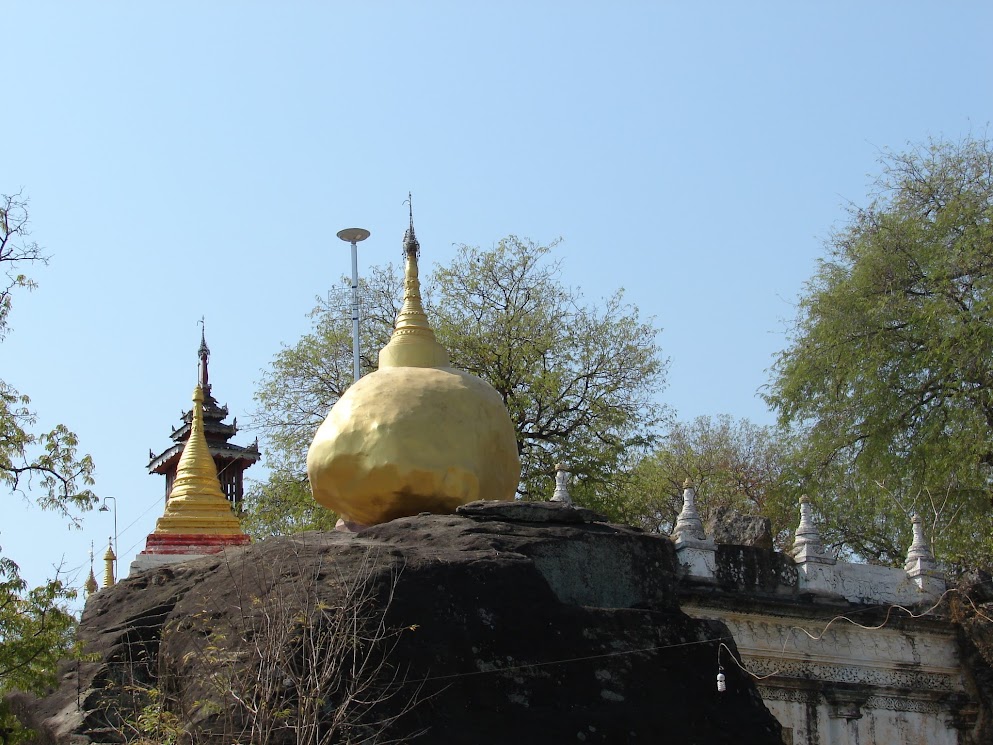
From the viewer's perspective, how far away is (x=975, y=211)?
2669 centimetres

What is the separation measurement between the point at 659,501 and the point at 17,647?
2235cm

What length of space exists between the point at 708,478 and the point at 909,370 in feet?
28.8

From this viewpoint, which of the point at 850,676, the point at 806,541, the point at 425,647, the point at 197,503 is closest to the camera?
the point at 425,647

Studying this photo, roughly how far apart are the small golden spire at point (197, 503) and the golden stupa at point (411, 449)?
700cm

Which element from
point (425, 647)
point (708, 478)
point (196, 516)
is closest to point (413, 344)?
point (425, 647)

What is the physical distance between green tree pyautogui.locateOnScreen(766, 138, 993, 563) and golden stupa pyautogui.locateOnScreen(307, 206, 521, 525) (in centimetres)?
1016

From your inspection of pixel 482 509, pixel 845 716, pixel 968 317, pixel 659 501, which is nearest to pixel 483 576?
pixel 482 509

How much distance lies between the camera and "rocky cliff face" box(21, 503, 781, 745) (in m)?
12.8

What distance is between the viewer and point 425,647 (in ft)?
44.0

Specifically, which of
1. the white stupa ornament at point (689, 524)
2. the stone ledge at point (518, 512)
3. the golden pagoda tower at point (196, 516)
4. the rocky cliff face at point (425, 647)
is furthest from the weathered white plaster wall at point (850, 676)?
the golden pagoda tower at point (196, 516)

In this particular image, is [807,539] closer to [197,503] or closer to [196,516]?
[196,516]

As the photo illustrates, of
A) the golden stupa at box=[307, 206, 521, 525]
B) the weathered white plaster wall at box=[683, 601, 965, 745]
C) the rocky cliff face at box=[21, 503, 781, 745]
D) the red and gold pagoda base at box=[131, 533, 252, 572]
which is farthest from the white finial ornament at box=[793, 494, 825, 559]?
the red and gold pagoda base at box=[131, 533, 252, 572]

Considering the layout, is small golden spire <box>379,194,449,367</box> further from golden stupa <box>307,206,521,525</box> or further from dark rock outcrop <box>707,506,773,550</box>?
dark rock outcrop <box>707,506,773,550</box>

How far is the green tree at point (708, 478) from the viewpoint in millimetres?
29875
